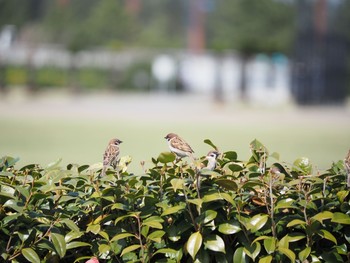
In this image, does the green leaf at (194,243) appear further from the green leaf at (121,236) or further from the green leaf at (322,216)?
the green leaf at (322,216)

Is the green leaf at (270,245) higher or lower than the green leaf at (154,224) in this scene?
lower

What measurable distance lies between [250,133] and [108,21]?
102ft

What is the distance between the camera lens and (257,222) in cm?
267

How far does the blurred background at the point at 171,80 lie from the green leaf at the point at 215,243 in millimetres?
488

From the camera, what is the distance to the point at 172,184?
262cm

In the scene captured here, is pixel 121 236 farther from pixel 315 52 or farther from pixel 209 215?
pixel 315 52

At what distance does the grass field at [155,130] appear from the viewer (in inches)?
420

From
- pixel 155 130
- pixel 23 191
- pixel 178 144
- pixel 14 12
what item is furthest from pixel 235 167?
pixel 14 12

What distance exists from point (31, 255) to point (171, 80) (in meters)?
35.3

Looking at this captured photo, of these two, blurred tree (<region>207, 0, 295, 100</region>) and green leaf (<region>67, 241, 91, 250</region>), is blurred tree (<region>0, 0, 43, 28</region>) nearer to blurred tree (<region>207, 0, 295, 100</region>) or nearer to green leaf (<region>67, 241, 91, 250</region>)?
blurred tree (<region>207, 0, 295, 100</region>)

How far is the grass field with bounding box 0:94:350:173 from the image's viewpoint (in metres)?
10.7

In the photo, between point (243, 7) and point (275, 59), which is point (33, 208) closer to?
point (275, 59)

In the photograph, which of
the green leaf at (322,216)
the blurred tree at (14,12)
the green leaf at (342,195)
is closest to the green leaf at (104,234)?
the green leaf at (322,216)

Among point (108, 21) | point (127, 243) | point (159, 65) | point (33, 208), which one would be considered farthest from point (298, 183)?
point (108, 21)
